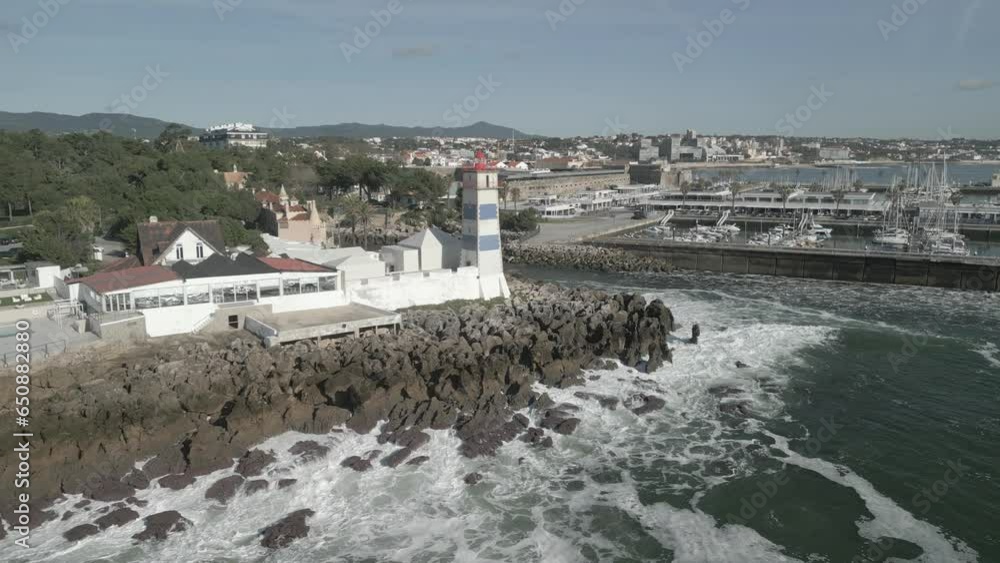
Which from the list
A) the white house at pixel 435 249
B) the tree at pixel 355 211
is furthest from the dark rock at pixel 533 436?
the tree at pixel 355 211

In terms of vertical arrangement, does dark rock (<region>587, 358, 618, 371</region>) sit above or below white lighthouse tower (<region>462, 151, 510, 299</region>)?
below

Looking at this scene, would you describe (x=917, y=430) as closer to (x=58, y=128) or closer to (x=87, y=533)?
(x=87, y=533)

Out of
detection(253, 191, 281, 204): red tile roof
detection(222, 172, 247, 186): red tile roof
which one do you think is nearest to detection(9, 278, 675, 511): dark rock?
detection(253, 191, 281, 204): red tile roof

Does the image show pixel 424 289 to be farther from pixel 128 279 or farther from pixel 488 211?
pixel 128 279

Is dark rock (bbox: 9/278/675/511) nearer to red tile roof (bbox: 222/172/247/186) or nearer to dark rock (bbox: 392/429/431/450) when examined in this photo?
dark rock (bbox: 392/429/431/450)

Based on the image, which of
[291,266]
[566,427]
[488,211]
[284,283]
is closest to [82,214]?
[291,266]

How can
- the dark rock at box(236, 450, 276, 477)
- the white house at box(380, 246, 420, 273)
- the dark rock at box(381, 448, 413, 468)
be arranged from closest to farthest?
the dark rock at box(236, 450, 276, 477) → the dark rock at box(381, 448, 413, 468) → the white house at box(380, 246, 420, 273)

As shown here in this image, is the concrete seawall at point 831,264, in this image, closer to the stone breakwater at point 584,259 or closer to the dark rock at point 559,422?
the stone breakwater at point 584,259
